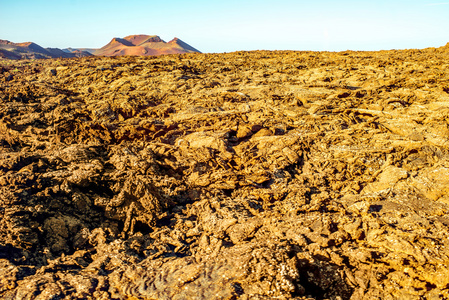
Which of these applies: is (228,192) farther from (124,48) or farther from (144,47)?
(124,48)

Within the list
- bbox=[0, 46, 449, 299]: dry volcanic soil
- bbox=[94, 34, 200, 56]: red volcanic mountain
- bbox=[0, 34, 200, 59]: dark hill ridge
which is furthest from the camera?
bbox=[94, 34, 200, 56]: red volcanic mountain

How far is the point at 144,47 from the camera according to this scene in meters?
30.4

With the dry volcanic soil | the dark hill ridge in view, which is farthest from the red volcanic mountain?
the dry volcanic soil

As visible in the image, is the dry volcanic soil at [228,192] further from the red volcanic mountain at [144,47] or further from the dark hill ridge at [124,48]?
the dark hill ridge at [124,48]

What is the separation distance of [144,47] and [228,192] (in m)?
31.0

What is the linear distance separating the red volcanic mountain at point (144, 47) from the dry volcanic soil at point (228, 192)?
2419cm

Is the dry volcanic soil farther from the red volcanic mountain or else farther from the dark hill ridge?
the dark hill ridge

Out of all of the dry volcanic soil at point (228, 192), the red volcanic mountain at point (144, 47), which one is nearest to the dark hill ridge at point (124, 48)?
the red volcanic mountain at point (144, 47)

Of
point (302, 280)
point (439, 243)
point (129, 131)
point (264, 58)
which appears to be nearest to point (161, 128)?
point (129, 131)

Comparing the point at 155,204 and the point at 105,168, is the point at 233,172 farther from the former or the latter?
the point at 105,168

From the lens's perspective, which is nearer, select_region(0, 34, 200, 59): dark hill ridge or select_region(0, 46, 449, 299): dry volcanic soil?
select_region(0, 46, 449, 299): dry volcanic soil

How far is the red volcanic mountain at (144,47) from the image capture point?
29328 mm

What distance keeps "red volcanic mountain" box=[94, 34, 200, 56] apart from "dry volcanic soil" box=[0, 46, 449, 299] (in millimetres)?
24191

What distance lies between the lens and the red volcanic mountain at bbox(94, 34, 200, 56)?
29.3 metres
